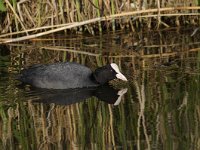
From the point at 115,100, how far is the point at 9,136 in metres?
1.42

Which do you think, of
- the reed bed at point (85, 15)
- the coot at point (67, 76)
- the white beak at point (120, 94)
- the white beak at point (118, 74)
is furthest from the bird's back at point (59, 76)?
the reed bed at point (85, 15)

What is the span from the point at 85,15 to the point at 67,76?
2524 millimetres

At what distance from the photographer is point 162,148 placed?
538cm

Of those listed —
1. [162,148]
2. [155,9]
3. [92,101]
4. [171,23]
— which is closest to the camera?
[162,148]

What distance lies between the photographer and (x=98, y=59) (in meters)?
8.78

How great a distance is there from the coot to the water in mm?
107

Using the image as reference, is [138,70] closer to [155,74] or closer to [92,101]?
[155,74]

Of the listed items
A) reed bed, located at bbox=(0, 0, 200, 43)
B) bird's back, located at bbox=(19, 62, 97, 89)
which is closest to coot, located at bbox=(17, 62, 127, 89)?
bird's back, located at bbox=(19, 62, 97, 89)

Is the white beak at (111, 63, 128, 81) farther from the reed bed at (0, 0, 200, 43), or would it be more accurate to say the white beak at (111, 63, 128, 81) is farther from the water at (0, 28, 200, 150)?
the reed bed at (0, 0, 200, 43)

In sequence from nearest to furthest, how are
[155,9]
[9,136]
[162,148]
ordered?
1. [162,148]
2. [9,136]
3. [155,9]

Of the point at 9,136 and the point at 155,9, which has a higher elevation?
the point at 155,9

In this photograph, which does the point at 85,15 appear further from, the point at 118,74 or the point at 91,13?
the point at 118,74

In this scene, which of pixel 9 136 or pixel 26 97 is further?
pixel 26 97

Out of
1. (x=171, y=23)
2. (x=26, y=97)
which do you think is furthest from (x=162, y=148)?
(x=171, y=23)
